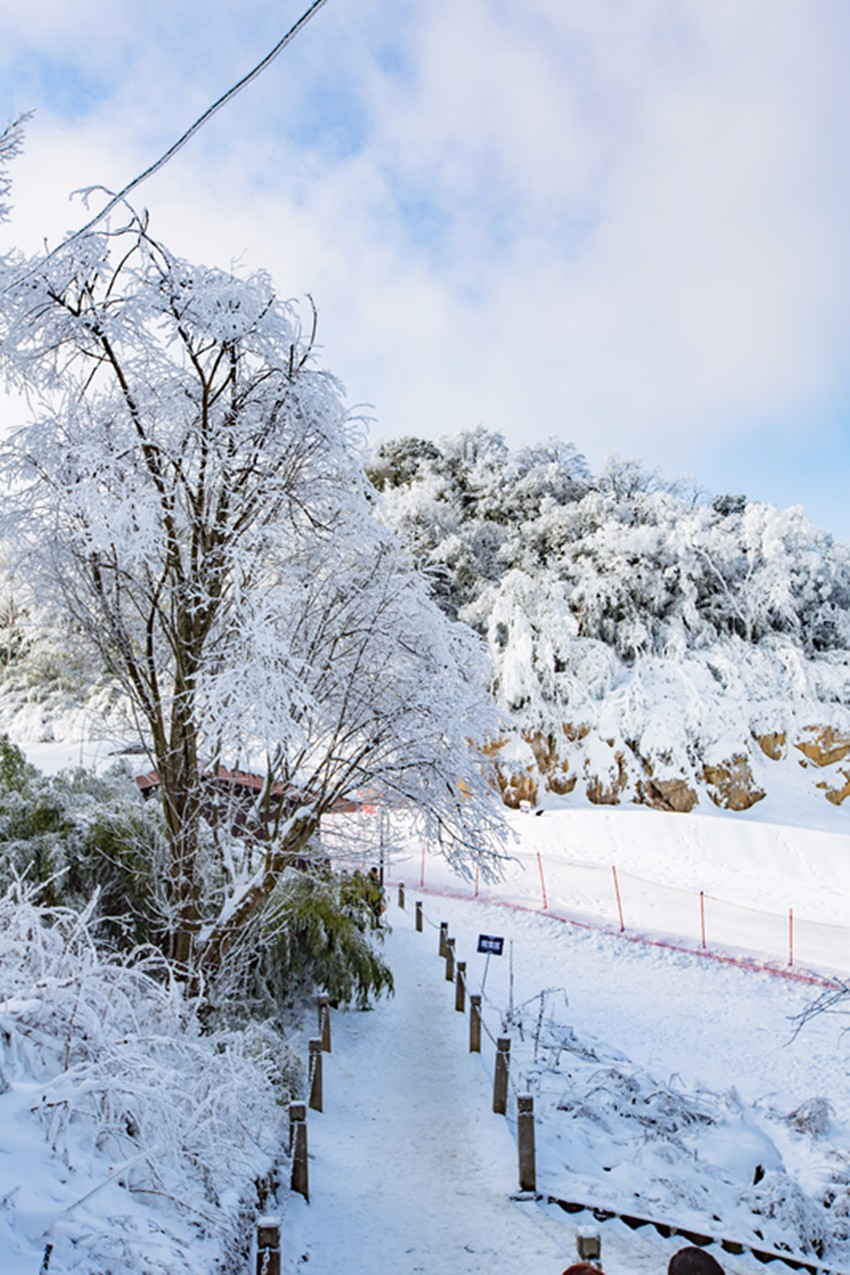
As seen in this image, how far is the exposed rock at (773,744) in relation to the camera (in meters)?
24.2

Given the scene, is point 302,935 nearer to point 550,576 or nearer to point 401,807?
point 401,807

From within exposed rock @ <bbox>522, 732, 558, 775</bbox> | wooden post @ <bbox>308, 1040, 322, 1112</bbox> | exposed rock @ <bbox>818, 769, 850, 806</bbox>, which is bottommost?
wooden post @ <bbox>308, 1040, 322, 1112</bbox>

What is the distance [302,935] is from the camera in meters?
9.53

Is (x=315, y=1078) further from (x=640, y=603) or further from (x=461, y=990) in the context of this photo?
(x=640, y=603)

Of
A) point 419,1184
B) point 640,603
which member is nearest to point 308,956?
point 419,1184

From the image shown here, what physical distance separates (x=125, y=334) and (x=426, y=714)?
4.22m

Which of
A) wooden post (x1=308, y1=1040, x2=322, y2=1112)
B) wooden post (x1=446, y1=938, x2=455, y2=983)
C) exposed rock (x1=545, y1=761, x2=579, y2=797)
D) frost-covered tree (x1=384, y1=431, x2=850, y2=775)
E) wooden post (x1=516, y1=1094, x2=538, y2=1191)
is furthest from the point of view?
frost-covered tree (x1=384, y1=431, x2=850, y2=775)

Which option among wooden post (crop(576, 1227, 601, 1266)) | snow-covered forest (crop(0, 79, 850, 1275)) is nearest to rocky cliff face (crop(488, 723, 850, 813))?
snow-covered forest (crop(0, 79, 850, 1275))

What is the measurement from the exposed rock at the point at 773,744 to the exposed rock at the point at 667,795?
3.20 m

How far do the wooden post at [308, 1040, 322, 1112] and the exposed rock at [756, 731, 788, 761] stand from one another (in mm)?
20784

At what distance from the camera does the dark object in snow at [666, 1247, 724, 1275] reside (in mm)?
2918

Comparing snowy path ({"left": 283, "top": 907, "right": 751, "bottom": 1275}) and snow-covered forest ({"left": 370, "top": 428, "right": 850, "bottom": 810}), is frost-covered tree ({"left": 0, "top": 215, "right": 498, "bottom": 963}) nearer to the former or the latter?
snowy path ({"left": 283, "top": 907, "right": 751, "bottom": 1275})

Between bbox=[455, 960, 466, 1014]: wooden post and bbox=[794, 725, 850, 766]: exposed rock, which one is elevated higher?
bbox=[794, 725, 850, 766]: exposed rock

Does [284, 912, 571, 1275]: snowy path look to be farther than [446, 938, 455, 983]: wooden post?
No
